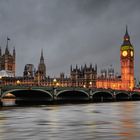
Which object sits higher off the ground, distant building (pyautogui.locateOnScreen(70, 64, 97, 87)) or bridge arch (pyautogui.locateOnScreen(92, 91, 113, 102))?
distant building (pyautogui.locateOnScreen(70, 64, 97, 87))

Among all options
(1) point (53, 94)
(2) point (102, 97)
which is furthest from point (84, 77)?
(1) point (53, 94)

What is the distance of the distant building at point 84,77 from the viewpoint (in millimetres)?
191125

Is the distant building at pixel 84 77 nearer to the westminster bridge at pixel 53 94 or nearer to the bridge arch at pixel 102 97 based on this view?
the westminster bridge at pixel 53 94

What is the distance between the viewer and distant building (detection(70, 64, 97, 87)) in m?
191

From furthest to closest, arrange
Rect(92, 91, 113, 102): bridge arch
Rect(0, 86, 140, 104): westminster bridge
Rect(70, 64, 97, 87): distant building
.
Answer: Rect(70, 64, 97, 87): distant building
Rect(92, 91, 113, 102): bridge arch
Rect(0, 86, 140, 104): westminster bridge

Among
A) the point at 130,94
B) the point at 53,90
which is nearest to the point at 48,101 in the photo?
the point at 53,90

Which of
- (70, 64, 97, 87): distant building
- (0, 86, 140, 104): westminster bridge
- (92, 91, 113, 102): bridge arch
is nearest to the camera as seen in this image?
(0, 86, 140, 104): westminster bridge

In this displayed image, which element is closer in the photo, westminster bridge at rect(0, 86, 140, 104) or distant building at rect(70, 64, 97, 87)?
westminster bridge at rect(0, 86, 140, 104)

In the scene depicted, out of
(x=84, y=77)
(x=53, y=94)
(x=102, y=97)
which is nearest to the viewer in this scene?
(x=53, y=94)

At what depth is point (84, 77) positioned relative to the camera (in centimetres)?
19125

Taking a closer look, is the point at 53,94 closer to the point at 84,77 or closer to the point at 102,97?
the point at 102,97

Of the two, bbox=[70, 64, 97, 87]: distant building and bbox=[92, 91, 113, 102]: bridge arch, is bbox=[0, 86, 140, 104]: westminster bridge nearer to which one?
bbox=[92, 91, 113, 102]: bridge arch

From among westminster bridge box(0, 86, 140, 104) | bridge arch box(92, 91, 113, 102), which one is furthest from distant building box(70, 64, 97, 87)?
bridge arch box(92, 91, 113, 102)

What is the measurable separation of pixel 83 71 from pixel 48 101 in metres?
91.0
